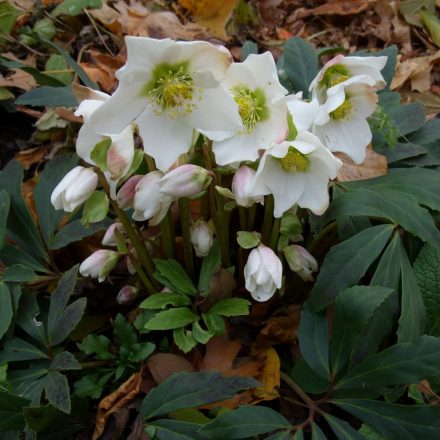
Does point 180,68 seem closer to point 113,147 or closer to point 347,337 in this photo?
point 113,147

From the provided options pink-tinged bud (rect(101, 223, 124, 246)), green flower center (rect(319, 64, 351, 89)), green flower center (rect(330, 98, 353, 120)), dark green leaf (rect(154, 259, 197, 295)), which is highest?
green flower center (rect(319, 64, 351, 89))

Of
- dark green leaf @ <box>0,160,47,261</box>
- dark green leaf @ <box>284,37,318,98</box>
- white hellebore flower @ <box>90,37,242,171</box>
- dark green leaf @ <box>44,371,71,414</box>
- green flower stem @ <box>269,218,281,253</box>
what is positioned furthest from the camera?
dark green leaf @ <box>284,37,318,98</box>

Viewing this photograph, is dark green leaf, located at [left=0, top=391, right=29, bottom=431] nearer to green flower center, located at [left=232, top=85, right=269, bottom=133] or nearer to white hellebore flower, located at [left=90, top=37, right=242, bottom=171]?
white hellebore flower, located at [left=90, top=37, right=242, bottom=171]

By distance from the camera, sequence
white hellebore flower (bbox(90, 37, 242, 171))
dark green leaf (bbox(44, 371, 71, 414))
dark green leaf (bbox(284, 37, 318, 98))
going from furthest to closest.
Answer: dark green leaf (bbox(284, 37, 318, 98)) → dark green leaf (bbox(44, 371, 71, 414)) → white hellebore flower (bbox(90, 37, 242, 171))

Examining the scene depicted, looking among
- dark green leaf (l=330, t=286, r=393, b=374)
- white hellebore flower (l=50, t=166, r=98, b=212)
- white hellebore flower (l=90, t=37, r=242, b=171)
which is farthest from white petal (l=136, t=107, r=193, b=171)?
dark green leaf (l=330, t=286, r=393, b=374)

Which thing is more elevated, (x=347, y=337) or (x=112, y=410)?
(x=347, y=337)

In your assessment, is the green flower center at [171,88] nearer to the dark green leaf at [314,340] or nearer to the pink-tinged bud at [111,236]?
the pink-tinged bud at [111,236]

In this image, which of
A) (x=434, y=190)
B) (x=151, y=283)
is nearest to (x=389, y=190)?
(x=434, y=190)
